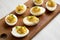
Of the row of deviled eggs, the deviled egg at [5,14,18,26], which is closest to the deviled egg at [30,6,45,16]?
the row of deviled eggs

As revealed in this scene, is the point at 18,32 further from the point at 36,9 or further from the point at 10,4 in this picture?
the point at 10,4

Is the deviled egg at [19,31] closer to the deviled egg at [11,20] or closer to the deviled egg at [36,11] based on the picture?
the deviled egg at [11,20]

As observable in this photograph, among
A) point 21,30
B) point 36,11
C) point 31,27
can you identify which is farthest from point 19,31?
point 36,11

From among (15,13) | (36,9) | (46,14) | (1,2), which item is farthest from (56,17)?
(1,2)

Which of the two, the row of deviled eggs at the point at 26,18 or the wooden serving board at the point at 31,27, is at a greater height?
the row of deviled eggs at the point at 26,18

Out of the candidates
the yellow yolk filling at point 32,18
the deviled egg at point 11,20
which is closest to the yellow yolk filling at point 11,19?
the deviled egg at point 11,20

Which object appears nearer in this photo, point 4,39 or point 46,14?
point 4,39

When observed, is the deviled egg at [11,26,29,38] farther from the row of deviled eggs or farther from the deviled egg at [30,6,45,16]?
the deviled egg at [30,6,45,16]

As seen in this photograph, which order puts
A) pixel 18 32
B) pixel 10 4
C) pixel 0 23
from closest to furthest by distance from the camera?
1. pixel 18 32
2. pixel 0 23
3. pixel 10 4
